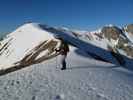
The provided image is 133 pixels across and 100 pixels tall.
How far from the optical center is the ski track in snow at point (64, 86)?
16.9 m

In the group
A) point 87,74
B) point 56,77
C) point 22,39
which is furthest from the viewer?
point 22,39

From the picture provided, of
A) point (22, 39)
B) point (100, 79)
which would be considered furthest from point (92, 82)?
point (22, 39)

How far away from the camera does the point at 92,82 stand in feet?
68.7

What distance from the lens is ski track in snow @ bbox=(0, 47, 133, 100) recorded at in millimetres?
16891

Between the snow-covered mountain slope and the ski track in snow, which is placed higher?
the snow-covered mountain slope

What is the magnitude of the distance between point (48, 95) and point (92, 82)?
5238mm

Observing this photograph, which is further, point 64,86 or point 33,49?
point 33,49

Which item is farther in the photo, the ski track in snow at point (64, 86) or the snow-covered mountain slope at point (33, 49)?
the snow-covered mountain slope at point (33, 49)

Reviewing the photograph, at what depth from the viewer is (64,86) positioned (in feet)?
62.6

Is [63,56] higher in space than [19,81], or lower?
higher

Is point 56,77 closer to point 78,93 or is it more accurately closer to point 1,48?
point 78,93

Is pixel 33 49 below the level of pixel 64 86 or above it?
above

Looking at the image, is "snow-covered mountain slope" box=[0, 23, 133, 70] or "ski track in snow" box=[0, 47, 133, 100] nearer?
"ski track in snow" box=[0, 47, 133, 100]

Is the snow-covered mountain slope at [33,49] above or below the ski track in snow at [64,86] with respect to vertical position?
above
